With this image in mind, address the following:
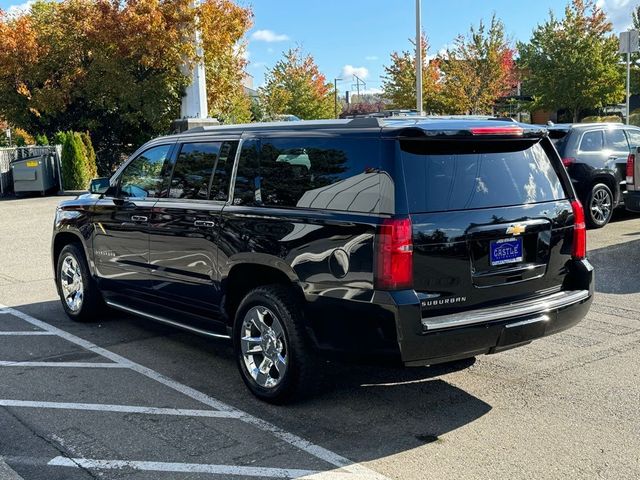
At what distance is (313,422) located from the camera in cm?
452

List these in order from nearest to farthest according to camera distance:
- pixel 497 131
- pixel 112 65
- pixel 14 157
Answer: pixel 497 131
pixel 14 157
pixel 112 65

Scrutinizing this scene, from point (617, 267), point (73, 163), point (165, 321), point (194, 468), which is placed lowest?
point (194, 468)

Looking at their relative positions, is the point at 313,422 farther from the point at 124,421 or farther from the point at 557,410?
the point at 557,410

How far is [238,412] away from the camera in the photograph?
15.4 ft

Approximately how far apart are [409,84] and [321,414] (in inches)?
1316

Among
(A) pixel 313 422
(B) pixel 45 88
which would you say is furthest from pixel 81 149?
(A) pixel 313 422

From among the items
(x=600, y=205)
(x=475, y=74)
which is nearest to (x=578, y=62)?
(x=475, y=74)

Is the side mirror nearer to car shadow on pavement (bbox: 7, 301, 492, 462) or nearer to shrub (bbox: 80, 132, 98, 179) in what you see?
car shadow on pavement (bbox: 7, 301, 492, 462)

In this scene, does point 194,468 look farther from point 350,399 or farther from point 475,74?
point 475,74

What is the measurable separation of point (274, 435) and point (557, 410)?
181cm

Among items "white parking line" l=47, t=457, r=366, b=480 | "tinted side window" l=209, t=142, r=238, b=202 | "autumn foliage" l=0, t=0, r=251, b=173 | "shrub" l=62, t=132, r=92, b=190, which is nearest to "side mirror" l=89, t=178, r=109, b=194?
"tinted side window" l=209, t=142, r=238, b=202

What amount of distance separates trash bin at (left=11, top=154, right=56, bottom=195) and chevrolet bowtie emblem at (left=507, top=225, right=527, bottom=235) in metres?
19.9

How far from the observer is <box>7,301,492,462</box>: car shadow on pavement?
429cm

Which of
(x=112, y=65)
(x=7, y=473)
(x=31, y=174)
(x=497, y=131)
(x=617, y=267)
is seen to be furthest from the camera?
(x=112, y=65)
